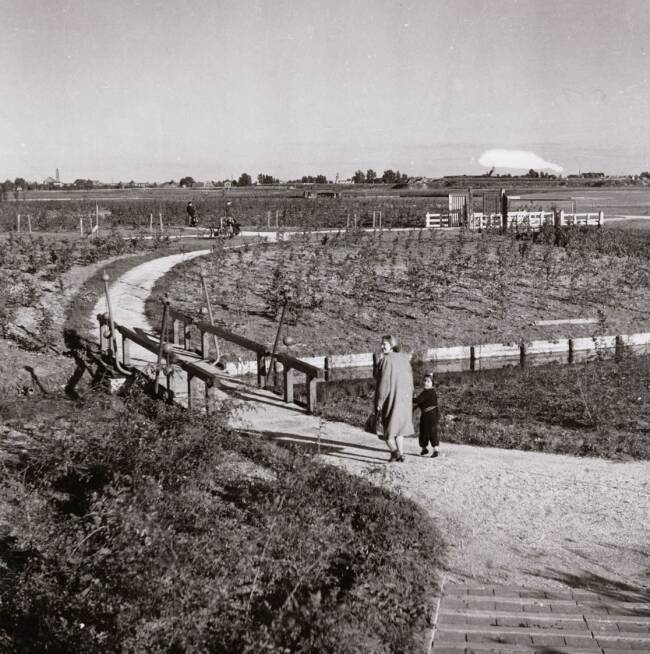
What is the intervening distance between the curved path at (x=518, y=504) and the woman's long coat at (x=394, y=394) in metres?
0.50

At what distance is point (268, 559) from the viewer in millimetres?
6988

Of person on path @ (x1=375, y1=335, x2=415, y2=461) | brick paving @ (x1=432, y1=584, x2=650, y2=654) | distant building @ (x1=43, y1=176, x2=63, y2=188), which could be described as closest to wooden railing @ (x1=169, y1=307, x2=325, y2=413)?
person on path @ (x1=375, y1=335, x2=415, y2=461)

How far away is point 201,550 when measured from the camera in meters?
7.05

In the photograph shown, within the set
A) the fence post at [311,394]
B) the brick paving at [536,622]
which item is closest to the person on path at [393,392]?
the fence post at [311,394]

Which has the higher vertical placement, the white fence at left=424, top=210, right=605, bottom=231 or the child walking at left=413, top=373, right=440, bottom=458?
the white fence at left=424, top=210, right=605, bottom=231

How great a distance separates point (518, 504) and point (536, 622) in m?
2.46

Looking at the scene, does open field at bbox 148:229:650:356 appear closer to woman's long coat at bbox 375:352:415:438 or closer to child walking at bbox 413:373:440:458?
child walking at bbox 413:373:440:458

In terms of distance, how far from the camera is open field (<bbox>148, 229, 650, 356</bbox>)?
69.3 feet

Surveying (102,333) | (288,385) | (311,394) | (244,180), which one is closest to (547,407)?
(311,394)

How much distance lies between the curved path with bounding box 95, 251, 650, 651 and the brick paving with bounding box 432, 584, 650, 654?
208 millimetres

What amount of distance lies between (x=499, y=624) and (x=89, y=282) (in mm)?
18510

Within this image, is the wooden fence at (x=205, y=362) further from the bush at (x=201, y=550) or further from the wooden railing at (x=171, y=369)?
the bush at (x=201, y=550)

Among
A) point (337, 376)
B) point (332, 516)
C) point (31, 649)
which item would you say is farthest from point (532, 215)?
point (31, 649)

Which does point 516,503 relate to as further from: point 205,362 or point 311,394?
point 205,362
